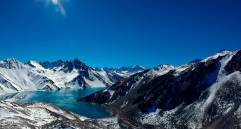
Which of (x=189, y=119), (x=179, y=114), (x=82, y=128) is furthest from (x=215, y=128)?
(x=82, y=128)

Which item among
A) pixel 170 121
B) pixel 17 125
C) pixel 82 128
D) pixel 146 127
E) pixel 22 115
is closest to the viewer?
pixel 17 125

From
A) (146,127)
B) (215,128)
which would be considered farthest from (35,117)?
(215,128)

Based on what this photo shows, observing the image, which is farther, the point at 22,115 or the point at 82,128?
the point at 22,115

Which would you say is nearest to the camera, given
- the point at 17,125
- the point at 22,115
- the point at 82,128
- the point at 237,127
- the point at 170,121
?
the point at 17,125

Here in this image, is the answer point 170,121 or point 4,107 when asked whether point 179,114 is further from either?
point 4,107

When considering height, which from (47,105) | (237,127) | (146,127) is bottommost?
(237,127)

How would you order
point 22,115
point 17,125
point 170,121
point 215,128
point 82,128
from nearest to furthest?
point 17,125, point 82,128, point 22,115, point 215,128, point 170,121

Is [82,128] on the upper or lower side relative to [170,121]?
lower

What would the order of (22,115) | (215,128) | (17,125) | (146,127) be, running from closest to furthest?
(17,125), (22,115), (215,128), (146,127)

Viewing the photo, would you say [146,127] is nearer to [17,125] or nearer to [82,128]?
[82,128]
